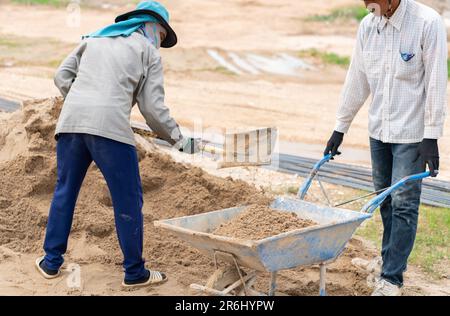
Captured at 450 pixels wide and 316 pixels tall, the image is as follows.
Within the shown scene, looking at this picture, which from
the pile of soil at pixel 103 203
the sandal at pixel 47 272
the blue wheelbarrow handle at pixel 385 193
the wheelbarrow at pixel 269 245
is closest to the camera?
the wheelbarrow at pixel 269 245

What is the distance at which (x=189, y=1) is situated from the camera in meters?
27.4

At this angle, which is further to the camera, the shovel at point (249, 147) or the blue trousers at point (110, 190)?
the shovel at point (249, 147)

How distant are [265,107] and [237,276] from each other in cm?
900

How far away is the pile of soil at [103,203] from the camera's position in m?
5.62

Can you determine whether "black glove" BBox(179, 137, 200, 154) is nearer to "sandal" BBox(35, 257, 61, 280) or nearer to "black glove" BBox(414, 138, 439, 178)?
"sandal" BBox(35, 257, 61, 280)

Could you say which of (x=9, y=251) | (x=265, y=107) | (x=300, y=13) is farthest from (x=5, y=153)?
(x=300, y=13)

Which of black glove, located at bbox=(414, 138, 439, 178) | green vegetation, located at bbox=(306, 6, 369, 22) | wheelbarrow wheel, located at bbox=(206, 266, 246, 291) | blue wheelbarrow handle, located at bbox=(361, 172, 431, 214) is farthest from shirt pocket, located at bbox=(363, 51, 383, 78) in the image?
green vegetation, located at bbox=(306, 6, 369, 22)

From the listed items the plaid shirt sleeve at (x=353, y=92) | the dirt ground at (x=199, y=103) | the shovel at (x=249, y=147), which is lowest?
the dirt ground at (x=199, y=103)

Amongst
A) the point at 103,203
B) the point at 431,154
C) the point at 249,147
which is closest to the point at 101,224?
the point at 103,203

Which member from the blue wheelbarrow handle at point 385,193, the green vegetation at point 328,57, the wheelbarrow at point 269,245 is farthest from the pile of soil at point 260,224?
the green vegetation at point 328,57

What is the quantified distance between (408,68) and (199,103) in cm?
875

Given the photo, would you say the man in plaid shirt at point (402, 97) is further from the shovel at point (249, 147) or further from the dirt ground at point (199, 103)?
the shovel at point (249, 147)

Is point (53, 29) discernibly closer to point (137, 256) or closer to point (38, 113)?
point (38, 113)

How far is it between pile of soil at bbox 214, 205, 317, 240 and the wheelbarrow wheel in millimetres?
219
